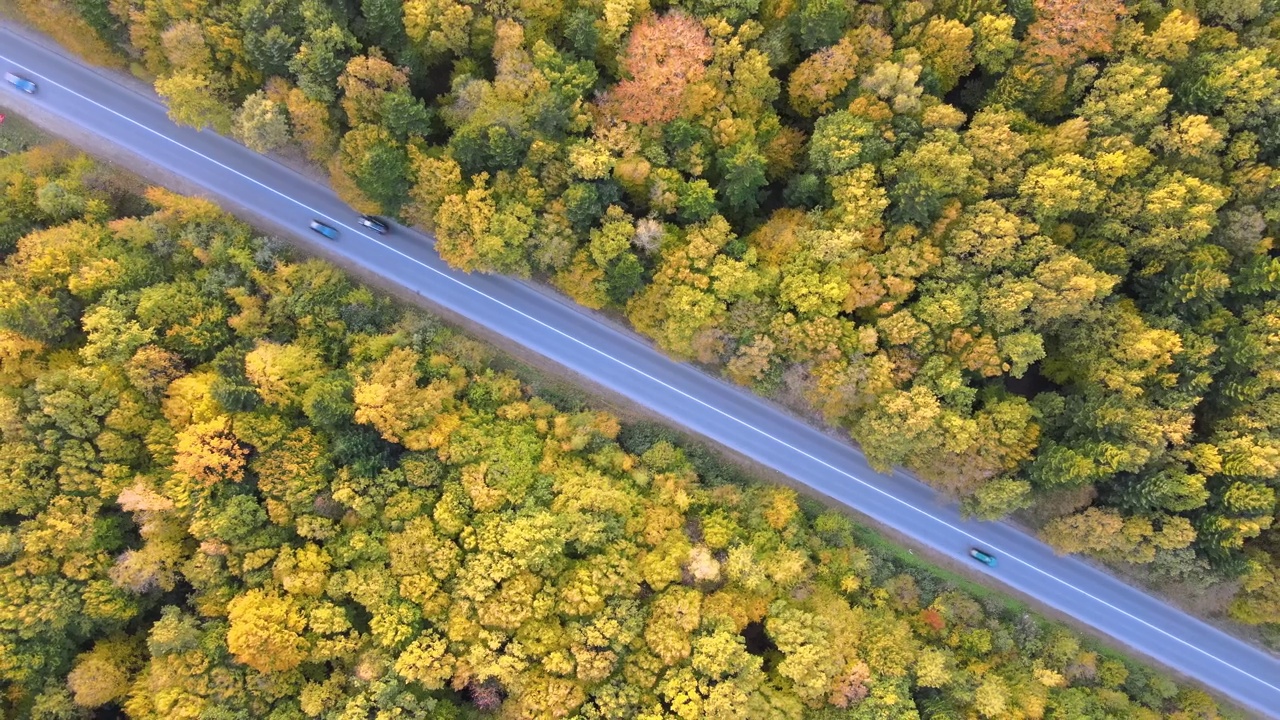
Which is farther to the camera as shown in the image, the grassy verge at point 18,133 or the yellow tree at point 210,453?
the grassy verge at point 18,133

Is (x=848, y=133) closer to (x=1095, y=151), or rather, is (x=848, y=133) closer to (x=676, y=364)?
(x=1095, y=151)

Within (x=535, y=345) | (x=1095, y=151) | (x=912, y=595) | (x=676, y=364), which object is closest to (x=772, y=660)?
(x=912, y=595)

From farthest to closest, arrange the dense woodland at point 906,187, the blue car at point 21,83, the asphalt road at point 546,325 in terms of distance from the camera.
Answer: the asphalt road at point 546,325
the blue car at point 21,83
the dense woodland at point 906,187

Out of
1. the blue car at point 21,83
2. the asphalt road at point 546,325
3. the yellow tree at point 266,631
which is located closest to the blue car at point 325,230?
the asphalt road at point 546,325

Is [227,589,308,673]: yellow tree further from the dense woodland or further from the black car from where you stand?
the black car

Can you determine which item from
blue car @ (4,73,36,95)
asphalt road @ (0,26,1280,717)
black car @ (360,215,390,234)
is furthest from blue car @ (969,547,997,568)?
blue car @ (4,73,36,95)

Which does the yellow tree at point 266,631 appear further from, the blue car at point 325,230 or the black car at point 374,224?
the black car at point 374,224
